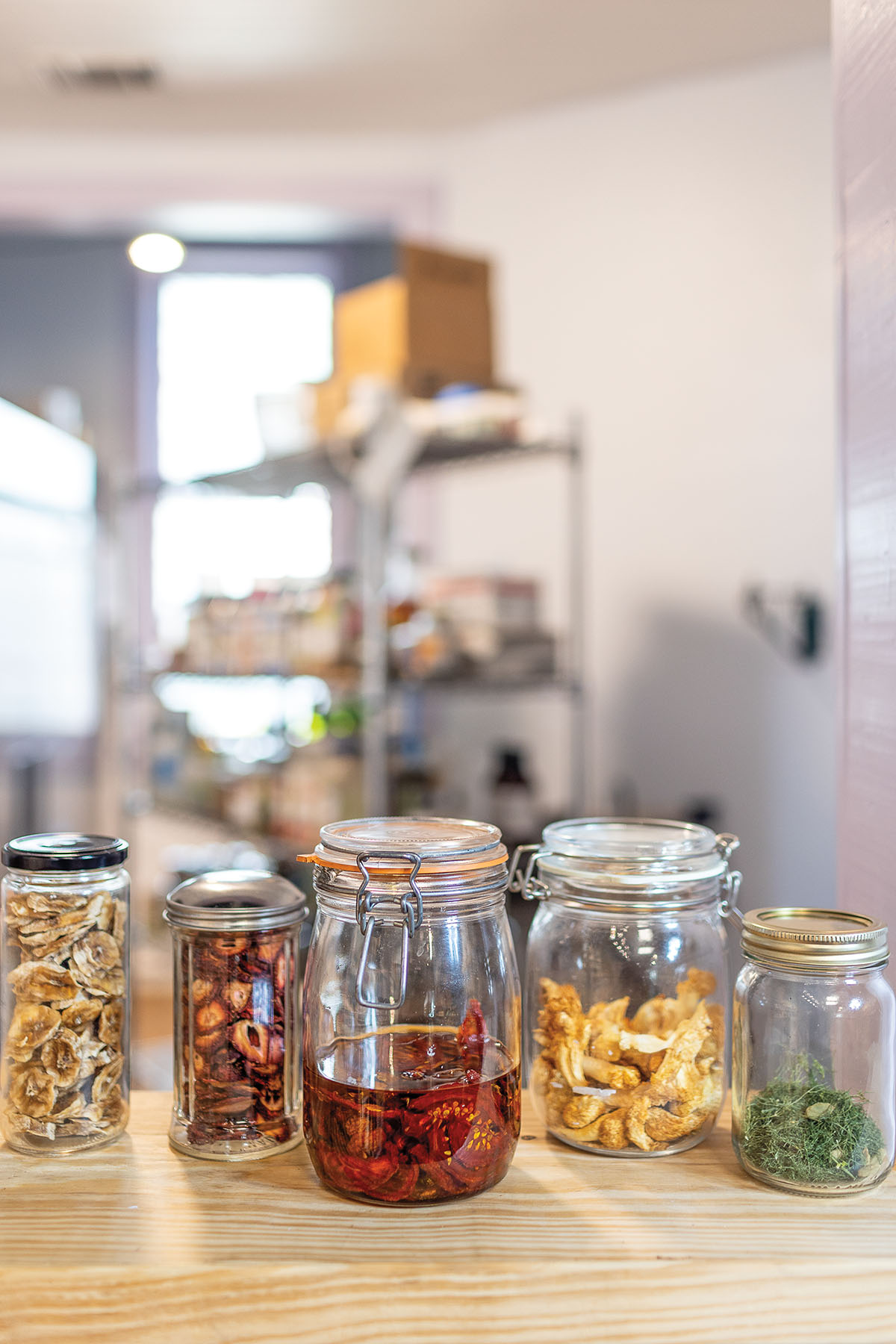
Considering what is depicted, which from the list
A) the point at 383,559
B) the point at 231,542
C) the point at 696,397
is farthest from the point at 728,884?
the point at 231,542

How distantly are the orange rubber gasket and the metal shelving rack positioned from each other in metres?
1.52

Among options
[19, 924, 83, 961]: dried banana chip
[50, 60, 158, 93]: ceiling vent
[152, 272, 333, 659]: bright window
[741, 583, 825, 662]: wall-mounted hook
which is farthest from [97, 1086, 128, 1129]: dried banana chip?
[152, 272, 333, 659]: bright window

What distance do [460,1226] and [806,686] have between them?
211cm

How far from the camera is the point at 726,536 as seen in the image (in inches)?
107

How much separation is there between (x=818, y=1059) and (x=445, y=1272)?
254mm

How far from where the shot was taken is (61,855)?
2.37 feet

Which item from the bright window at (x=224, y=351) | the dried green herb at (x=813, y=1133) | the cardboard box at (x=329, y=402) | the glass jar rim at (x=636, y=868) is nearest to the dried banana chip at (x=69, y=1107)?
the glass jar rim at (x=636, y=868)

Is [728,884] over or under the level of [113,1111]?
over

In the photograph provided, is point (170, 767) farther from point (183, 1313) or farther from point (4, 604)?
point (183, 1313)

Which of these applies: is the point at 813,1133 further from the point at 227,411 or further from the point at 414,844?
the point at 227,411

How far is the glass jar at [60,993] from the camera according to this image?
724mm

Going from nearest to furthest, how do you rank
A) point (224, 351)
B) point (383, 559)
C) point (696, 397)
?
1. point (383, 559)
2. point (696, 397)
3. point (224, 351)

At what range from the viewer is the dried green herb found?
688 mm

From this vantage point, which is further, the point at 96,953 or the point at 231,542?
the point at 231,542
